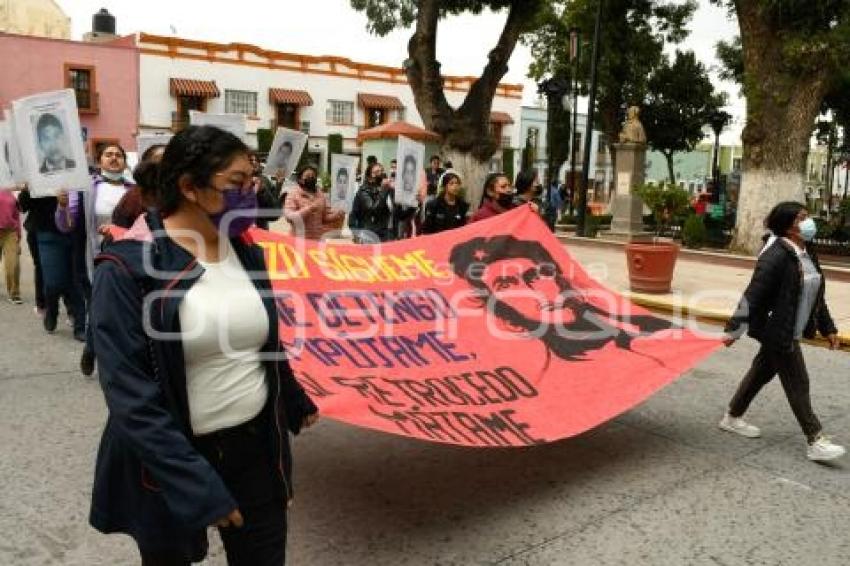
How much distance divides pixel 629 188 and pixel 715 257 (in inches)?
118

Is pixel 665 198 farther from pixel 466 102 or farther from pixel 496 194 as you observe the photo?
pixel 466 102

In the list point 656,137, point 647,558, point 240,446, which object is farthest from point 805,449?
point 656,137

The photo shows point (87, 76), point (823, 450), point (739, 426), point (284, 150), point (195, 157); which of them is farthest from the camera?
point (87, 76)

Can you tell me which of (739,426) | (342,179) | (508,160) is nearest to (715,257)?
(342,179)

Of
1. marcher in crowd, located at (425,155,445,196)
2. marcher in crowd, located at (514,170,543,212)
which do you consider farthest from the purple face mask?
marcher in crowd, located at (425,155,445,196)

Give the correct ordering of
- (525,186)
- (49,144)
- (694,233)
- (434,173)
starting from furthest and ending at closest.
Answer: (694,233) < (434,173) < (525,186) < (49,144)

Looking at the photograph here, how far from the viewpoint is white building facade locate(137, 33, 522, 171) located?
42.2 metres

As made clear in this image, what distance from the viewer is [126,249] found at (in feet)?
6.77

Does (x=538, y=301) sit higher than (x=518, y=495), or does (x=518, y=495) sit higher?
(x=538, y=301)

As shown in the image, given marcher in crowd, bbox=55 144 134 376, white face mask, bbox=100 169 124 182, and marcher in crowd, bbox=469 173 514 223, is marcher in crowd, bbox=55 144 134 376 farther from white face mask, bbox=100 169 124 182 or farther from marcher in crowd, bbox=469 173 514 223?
marcher in crowd, bbox=469 173 514 223

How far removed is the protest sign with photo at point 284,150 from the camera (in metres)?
9.89

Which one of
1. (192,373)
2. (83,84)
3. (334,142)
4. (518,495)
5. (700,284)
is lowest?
(518,495)

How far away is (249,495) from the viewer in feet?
7.33

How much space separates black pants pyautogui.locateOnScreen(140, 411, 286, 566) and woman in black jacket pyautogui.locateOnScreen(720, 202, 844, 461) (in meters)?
3.55
